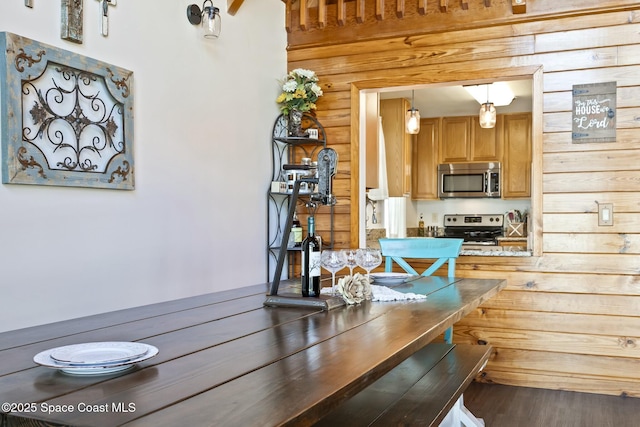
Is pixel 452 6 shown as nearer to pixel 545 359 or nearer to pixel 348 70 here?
pixel 348 70

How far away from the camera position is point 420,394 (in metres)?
1.98

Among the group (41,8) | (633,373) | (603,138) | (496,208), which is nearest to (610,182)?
(603,138)

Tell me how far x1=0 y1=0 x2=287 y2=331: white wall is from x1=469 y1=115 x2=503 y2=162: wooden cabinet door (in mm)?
3408

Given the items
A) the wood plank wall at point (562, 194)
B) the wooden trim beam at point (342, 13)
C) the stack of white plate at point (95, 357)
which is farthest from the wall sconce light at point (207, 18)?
the stack of white plate at point (95, 357)

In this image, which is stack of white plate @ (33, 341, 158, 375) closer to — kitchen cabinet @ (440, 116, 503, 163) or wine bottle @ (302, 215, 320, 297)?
wine bottle @ (302, 215, 320, 297)

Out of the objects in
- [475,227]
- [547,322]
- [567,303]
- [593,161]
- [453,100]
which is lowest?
[547,322]

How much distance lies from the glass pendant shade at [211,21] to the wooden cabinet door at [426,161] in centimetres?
426

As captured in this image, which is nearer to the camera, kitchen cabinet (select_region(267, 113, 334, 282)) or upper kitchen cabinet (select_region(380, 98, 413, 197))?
kitchen cabinet (select_region(267, 113, 334, 282))

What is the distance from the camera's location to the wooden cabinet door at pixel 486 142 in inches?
266

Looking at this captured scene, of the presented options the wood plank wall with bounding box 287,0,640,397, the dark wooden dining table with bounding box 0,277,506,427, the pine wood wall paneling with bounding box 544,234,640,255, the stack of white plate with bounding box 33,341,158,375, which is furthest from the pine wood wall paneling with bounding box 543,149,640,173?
the stack of white plate with bounding box 33,341,158,375

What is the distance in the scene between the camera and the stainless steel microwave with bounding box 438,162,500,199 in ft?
22.0

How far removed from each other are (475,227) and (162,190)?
4950 mm

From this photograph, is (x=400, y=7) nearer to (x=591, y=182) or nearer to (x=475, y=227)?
(x=591, y=182)

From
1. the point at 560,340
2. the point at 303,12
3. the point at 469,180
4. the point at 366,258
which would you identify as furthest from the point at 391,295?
the point at 469,180
